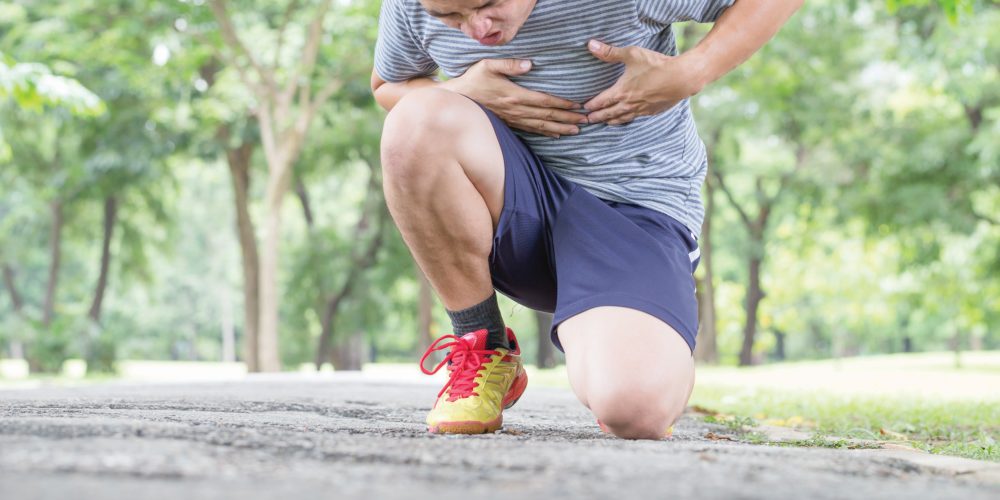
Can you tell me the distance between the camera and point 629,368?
236cm

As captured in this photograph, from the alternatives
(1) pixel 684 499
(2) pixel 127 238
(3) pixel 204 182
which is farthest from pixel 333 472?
(3) pixel 204 182

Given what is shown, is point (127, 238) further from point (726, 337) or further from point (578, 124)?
point (726, 337)

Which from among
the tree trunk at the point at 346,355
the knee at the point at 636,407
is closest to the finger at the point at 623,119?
the knee at the point at 636,407

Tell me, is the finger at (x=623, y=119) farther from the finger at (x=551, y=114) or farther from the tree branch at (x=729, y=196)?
the tree branch at (x=729, y=196)

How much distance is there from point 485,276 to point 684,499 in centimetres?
150

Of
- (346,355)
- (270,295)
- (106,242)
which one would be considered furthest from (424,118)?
(346,355)

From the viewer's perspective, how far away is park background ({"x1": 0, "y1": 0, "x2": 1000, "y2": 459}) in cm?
1198

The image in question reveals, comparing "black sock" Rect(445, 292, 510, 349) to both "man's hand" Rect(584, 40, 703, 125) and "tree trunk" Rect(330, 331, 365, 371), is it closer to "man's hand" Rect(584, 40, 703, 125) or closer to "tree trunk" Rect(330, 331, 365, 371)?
"man's hand" Rect(584, 40, 703, 125)

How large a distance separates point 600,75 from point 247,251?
13889mm

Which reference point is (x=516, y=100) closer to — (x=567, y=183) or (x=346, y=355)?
(x=567, y=183)

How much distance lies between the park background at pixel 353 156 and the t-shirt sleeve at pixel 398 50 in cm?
239

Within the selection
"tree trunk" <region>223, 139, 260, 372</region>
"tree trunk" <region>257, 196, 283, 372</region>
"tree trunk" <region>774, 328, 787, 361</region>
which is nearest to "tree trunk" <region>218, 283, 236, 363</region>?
"tree trunk" <region>774, 328, 787, 361</region>

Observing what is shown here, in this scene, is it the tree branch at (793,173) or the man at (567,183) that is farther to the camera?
the tree branch at (793,173)

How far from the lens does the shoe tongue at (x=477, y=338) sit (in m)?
2.72
